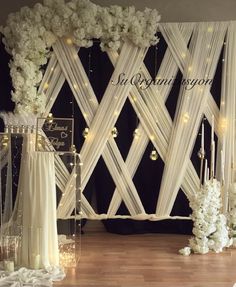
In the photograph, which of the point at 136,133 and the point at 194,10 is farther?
the point at 194,10

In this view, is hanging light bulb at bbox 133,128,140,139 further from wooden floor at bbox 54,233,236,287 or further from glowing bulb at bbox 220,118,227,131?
wooden floor at bbox 54,233,236,287

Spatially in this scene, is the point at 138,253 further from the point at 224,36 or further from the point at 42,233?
the point at 224,36

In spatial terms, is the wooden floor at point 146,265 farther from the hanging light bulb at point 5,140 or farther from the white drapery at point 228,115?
the hanging light bulb at point 5,140

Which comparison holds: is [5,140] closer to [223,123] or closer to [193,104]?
[193,104]

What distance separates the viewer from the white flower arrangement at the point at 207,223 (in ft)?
13.6

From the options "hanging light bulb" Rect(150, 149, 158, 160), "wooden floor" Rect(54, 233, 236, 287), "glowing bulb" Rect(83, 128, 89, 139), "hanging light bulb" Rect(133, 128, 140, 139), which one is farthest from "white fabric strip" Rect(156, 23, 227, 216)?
"glowing bulb" Rect(83, 128, 89, 139)

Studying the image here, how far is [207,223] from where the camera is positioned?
13.6 ft

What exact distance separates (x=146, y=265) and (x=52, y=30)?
8.07ft

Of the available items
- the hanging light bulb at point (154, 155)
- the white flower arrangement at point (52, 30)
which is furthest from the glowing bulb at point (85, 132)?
the hanging light bulb at point (154, 155)

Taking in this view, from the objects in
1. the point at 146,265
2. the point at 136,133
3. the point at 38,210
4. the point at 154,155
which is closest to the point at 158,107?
the point at 136,133

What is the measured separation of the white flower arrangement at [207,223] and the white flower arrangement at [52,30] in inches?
63.9

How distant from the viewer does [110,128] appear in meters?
4.66

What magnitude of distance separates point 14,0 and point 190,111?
2.26 m

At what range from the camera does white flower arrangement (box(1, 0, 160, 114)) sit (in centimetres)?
442
